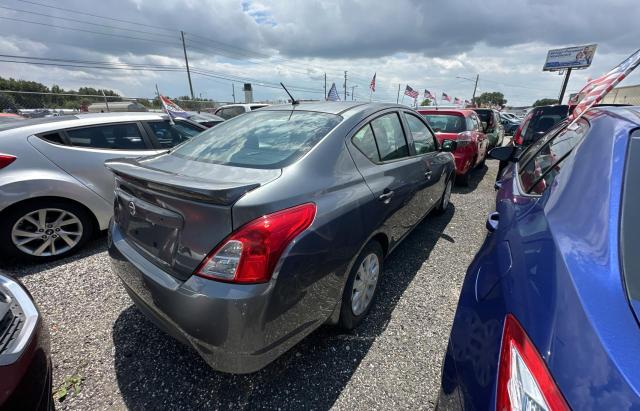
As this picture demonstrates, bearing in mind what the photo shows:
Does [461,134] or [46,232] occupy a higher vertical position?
[461,134]

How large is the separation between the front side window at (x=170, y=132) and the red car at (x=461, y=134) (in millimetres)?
4351

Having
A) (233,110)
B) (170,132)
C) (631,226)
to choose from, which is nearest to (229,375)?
(631,226)

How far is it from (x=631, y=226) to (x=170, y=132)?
4692mm

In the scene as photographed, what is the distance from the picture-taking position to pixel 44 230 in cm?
320

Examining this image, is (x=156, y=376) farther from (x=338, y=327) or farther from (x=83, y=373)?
(x=338, y=327)

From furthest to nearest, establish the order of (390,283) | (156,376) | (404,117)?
(404,117) → (390,283) → (156,376)

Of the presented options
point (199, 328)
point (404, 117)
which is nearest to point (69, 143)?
point (199, 328)

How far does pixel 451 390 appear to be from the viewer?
1.20 metres

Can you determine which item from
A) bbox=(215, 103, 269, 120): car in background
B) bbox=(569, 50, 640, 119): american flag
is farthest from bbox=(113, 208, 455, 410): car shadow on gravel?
bbox=(215, 103, 269, 120): car in background

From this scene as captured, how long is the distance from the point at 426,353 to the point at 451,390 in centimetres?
106

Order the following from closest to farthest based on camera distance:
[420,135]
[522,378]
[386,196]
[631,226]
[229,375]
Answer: [522,378], [631,226], [229,375], [386,196], [420,135]

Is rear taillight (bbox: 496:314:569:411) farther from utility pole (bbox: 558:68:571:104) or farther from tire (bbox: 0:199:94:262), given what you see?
utility pole (bbox: 558:68:571:104)

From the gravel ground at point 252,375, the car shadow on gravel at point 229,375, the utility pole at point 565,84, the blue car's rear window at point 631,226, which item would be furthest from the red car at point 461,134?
the utility pole at point 565,84

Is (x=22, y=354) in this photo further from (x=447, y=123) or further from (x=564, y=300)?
(x=447, y=123)
